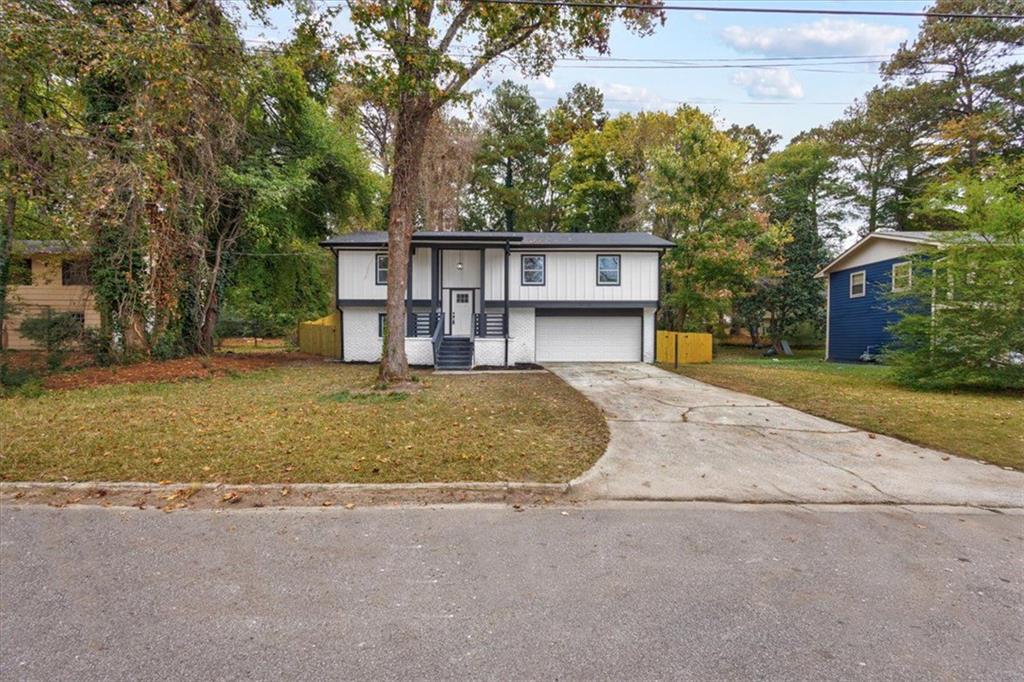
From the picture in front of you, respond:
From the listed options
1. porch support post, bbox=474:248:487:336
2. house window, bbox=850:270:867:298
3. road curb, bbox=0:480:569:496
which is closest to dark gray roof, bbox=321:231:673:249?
porch support post, bbox=474:248:487:336

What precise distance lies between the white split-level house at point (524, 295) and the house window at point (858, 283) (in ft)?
30.2

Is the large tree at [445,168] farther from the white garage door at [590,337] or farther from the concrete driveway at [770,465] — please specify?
the concrete driveway at [770,465]

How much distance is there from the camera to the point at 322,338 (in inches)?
829

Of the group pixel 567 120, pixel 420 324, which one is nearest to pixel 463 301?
pixel 420 324

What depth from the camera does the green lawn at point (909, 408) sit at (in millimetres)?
6383

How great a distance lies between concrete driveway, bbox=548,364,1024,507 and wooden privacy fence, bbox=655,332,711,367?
1096 centimetres

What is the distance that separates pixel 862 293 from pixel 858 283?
1.96 feet

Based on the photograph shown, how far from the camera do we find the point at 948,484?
16.1ft

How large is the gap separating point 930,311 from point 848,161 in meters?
23.7

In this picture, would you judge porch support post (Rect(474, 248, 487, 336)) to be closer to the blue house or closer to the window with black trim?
the window with black trim

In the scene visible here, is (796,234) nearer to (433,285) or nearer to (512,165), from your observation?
(512,165)

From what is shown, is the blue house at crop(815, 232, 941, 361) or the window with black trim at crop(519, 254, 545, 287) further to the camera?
the blue house at crop(815, 232, 941, 361)

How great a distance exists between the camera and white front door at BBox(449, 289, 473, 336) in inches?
696

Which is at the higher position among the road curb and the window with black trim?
the window with black trim
